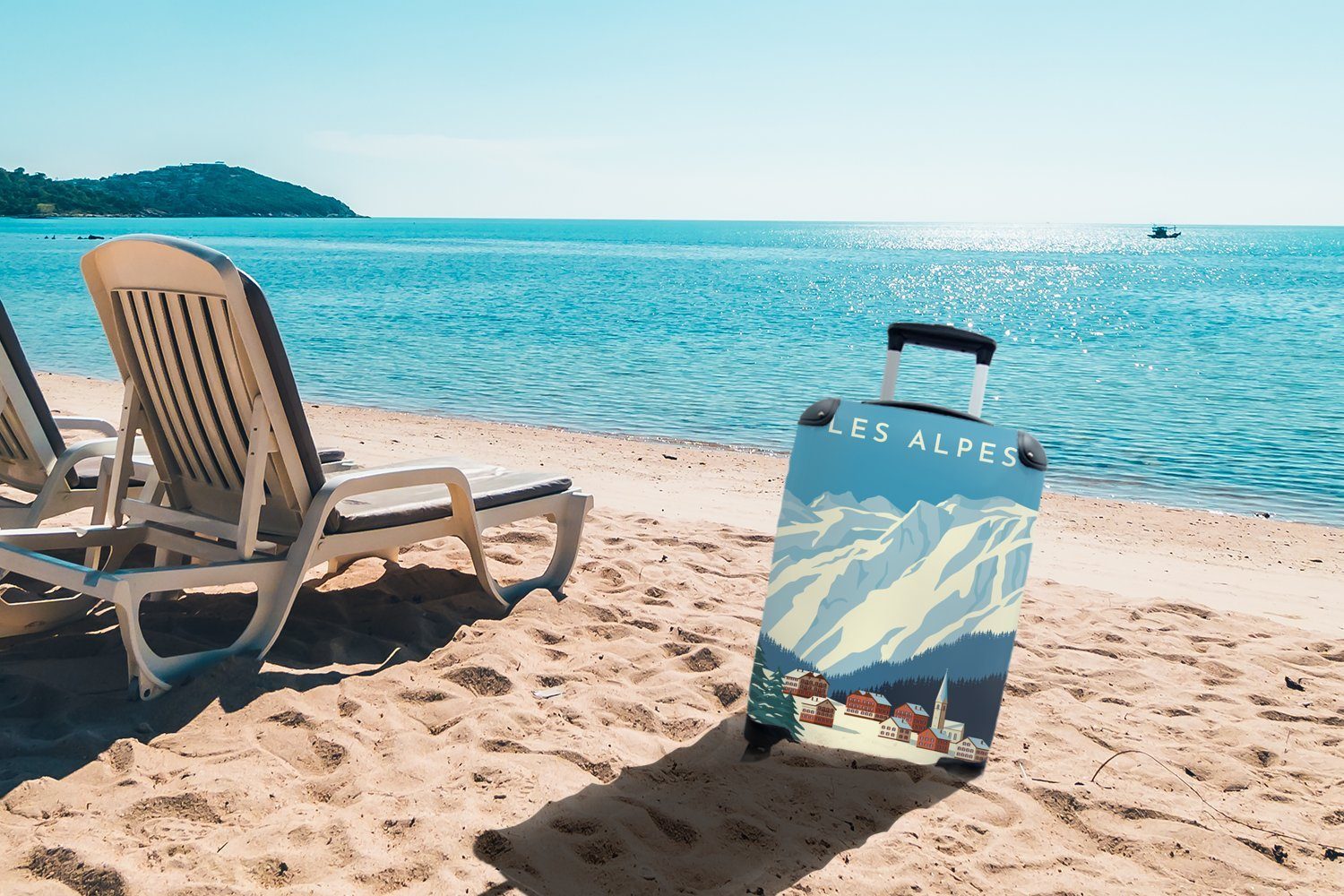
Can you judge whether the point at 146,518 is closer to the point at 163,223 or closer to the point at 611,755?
the point at 611,755

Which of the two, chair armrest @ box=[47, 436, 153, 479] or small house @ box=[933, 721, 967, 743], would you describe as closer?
small house @ box=[933, 721, 967, 743]

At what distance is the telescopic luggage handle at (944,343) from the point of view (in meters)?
2.90

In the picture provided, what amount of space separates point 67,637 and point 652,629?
2194 millimetres

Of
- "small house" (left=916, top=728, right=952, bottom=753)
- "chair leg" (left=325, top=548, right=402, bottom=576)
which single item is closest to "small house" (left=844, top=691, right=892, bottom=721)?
"small house" (left=916, top=728, right=952, bottom=753)

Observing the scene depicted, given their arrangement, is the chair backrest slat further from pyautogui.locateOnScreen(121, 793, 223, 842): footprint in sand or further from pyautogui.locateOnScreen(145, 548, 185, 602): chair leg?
pyautogui.locateOnScreen(121, 793, 223, 842): footprint in sand

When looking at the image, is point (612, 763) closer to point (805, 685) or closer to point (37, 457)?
point (805, 685)

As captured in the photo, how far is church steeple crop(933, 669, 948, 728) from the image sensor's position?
115 inches

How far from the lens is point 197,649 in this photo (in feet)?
12.3

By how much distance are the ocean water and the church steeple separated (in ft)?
26.8

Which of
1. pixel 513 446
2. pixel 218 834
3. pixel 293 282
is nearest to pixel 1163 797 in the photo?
pixel 218 834

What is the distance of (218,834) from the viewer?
2500 millimetres

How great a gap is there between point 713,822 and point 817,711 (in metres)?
0.44

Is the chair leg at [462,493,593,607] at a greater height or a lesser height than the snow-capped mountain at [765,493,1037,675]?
lesser

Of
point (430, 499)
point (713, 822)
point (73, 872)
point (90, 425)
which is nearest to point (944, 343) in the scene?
point (713, 822)
